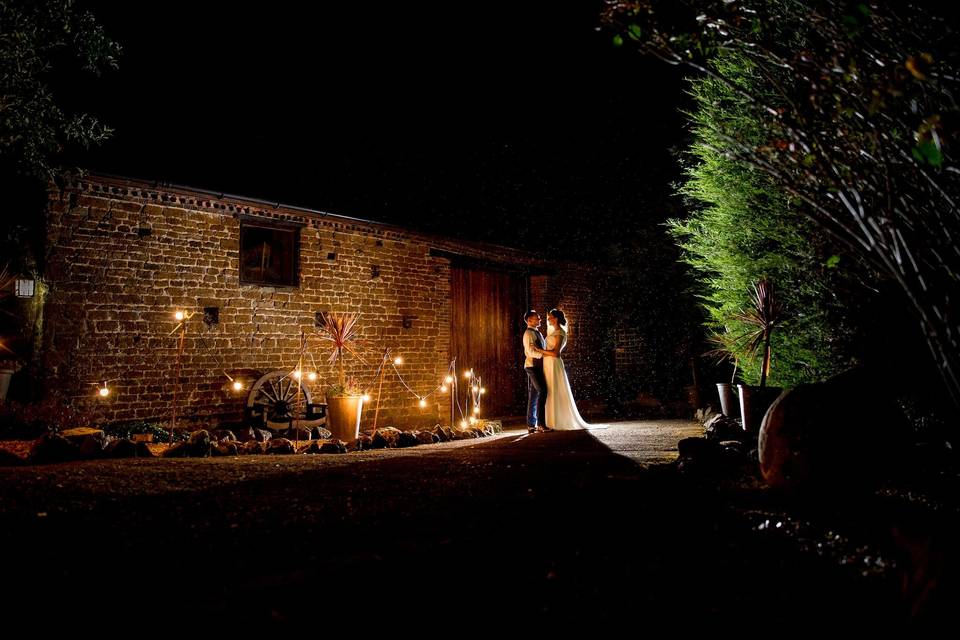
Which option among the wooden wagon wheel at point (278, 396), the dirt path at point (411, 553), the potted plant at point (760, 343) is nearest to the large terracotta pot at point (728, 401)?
the potted plant at point (760, 343)

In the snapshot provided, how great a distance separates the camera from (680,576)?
236cm

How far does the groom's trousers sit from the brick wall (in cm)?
311

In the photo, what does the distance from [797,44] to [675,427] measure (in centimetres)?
Answer: 595

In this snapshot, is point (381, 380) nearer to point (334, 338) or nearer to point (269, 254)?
point (334, 338)

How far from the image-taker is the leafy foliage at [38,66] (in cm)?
662

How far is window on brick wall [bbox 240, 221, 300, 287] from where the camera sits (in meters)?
9.49

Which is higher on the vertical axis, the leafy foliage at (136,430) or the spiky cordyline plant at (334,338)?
the spiky cordyline plant at (334,338)

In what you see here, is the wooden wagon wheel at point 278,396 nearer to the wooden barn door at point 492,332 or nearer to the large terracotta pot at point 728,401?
the wooden barn door at point 492,332

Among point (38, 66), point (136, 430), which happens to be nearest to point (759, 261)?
point (136, 430)

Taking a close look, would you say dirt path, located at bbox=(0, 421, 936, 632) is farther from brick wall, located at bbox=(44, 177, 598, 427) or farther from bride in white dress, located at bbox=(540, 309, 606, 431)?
bride in white dress, located at bbox=(540, 309, 606, 431)

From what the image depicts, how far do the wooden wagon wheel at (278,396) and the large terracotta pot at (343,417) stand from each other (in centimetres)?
87

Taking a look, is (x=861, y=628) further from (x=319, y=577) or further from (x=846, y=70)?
(x=846, y=70)

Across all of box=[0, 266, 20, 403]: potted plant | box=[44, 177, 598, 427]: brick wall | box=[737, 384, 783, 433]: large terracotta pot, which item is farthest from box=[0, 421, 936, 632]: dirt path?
box=[44, 177, 598, 427]: brick wall

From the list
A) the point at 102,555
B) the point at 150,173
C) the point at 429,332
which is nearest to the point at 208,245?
the point at 150,173
